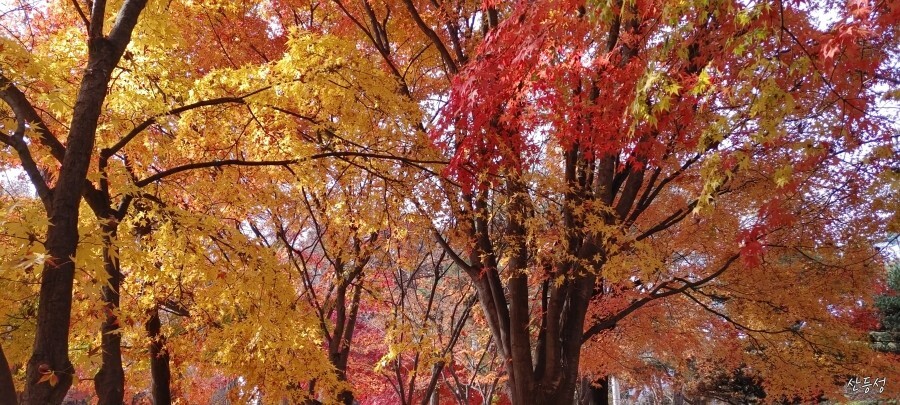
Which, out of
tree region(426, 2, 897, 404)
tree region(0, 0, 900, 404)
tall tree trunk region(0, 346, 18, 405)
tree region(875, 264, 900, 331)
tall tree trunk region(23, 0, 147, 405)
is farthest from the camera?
tree region(875, 264, 900, 331)

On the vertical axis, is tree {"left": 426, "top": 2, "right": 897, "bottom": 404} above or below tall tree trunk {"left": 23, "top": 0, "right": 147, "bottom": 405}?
above

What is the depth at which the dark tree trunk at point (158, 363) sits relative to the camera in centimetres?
643

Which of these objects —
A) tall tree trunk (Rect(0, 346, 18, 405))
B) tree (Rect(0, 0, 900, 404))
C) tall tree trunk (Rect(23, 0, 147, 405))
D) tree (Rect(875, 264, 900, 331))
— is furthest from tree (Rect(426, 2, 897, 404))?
tree (Rect(875, 264, 900, 331))

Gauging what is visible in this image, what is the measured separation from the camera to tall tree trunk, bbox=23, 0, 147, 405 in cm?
270

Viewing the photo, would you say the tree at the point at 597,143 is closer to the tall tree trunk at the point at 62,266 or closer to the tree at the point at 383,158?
the tree at the point at 383,158

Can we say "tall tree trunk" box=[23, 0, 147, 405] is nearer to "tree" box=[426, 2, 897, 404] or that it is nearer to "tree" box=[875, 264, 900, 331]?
"tree" box=[426, 2, 897, 404]

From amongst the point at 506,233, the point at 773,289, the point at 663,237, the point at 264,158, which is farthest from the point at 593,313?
the point at 264,158

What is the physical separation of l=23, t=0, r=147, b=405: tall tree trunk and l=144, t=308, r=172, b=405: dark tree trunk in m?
3.88

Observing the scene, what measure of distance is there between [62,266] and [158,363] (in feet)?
14.8

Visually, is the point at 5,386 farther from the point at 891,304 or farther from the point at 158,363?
the point at 891,304

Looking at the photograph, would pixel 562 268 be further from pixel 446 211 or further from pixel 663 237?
pixel 663 237

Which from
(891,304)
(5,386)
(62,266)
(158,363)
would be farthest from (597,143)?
(891,304)

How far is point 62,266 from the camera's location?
9.08ft

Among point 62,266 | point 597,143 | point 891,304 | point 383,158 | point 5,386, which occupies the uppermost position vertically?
point 891,304
